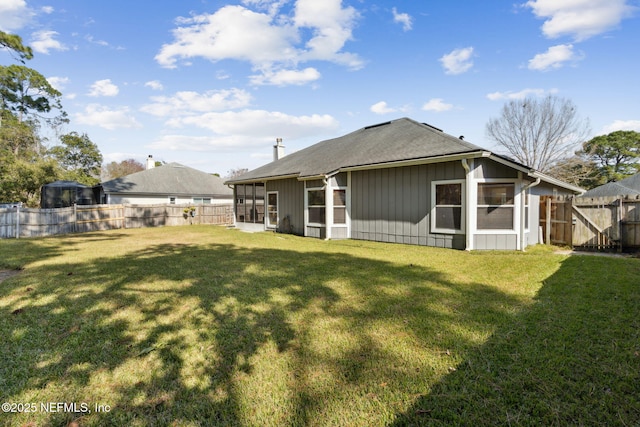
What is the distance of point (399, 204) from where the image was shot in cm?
1016

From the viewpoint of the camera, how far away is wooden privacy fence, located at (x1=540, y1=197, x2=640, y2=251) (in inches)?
351

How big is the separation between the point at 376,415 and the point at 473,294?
128 inches

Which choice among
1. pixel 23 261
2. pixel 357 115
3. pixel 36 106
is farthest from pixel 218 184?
pixel 23 261

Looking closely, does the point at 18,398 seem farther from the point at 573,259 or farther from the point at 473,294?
the point at 573,259

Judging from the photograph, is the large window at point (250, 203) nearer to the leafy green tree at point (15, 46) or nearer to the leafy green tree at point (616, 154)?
the leafy green tree at point (15, 46)

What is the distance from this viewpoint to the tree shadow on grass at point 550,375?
6.55 feet

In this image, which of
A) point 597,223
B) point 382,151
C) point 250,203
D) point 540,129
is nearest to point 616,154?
point 540,129

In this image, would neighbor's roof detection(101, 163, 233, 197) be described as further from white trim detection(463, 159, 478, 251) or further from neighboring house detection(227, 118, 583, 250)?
white trim detection(463, 159, 478, 251)

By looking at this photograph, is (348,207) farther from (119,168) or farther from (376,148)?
(119,168)

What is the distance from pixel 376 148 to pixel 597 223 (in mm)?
7474

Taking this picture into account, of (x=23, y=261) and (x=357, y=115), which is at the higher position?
(x=357, y=115)

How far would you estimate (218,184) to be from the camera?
28812 mm

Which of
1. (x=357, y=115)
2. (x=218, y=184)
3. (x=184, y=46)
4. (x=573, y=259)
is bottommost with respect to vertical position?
(x=573, y=259)

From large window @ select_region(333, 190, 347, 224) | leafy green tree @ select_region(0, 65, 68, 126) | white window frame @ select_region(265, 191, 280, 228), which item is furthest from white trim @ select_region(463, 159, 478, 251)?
leafy green tree @ select_region(0, 65, 68, 126)
